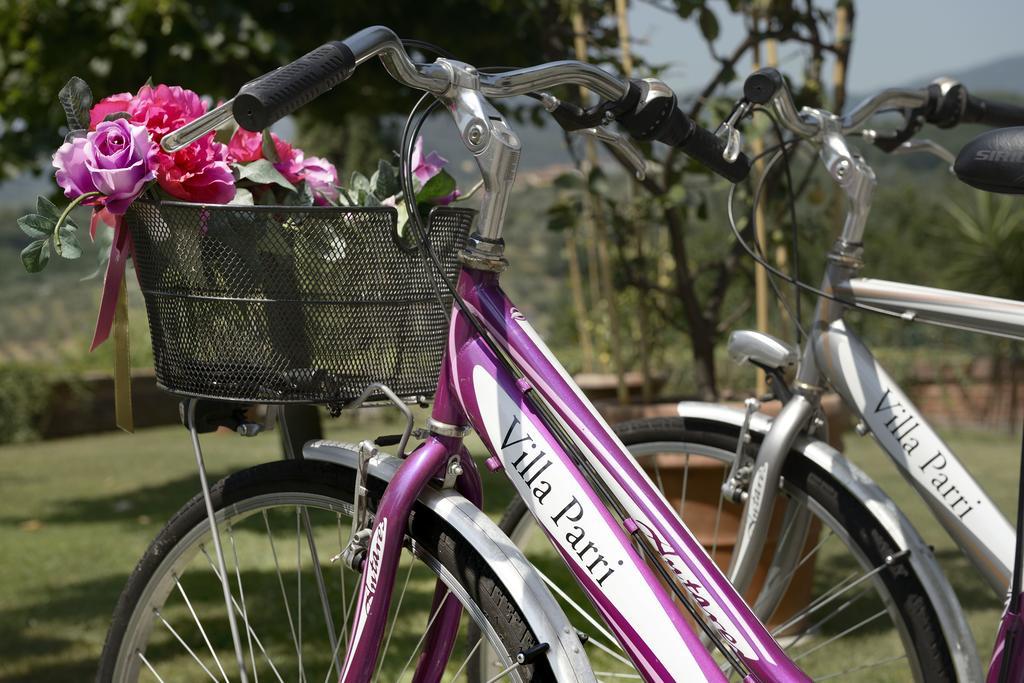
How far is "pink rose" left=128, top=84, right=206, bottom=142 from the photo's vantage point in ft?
4.62

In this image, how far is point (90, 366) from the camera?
353 inches

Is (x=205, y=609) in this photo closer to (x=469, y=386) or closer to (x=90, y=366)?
(x=469, y=386)

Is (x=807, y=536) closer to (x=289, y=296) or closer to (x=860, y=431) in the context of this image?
(x=860, y=431)

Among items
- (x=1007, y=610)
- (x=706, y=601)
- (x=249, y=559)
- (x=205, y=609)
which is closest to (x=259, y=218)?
(x=706, y=601)

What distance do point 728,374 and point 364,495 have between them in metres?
5.68

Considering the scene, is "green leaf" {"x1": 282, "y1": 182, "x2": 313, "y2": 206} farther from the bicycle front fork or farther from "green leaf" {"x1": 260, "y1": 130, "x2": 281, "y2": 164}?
the bicycle front fork

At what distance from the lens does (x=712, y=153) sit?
4.76 ft

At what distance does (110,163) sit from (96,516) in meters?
3.88

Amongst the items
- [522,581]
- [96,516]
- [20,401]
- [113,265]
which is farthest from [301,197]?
[20,401]

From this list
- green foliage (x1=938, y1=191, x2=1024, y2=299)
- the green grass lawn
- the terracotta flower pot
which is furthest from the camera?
green foliage (x1=938, y1=191, x2=1024, y2=299)

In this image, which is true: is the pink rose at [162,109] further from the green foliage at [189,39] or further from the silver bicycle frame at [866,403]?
the green foliage at [189,39]

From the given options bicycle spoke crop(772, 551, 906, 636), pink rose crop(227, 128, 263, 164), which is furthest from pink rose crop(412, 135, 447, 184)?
bicycle spoke crop(772, 551, 906, 636)

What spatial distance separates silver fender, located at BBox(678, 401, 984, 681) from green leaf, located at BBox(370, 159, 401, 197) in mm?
696

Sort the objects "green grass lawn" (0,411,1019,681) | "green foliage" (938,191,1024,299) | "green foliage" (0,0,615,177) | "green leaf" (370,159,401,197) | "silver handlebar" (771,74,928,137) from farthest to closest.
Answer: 1. "green foliage" (938,191,1024,299)
2. "green foliage" (0,0,615,177)
3. "green grass lawn" (0,411,1019,681)
4. "silver handlebar" (771,74,928,137)
5. "green leaf" (370,159,401,197)
